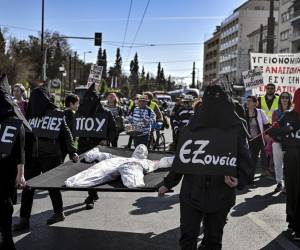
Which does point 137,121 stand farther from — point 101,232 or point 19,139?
point 19,139

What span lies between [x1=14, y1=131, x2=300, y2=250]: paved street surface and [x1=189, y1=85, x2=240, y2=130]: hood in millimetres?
2159

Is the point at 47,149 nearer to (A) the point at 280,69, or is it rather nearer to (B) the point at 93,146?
(B) the point at 93,146

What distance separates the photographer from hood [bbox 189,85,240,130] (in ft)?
14.2

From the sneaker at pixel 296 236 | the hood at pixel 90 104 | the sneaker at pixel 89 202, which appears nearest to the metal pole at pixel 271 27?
the hood at pixel 90 104

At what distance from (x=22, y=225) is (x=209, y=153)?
3.26 m

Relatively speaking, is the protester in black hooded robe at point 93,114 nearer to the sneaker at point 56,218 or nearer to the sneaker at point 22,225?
the sneaker at point 56,218

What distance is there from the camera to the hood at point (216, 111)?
14.2ft

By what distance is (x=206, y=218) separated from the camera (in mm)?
4430

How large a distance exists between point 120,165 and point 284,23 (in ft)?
287

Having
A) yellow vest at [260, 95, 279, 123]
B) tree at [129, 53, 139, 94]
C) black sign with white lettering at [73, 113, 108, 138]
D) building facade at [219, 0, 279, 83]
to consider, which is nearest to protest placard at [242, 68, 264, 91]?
yellow vest at [260, 95, 279, 123]

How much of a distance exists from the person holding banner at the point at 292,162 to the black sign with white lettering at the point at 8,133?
351 cm

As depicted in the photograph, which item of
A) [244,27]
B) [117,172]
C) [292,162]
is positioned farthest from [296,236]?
[244,27]

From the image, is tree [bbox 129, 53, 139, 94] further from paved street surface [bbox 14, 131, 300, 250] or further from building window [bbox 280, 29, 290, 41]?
paved street surface [bbox 14, 131, 300, 250]

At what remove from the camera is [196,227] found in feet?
14.2
